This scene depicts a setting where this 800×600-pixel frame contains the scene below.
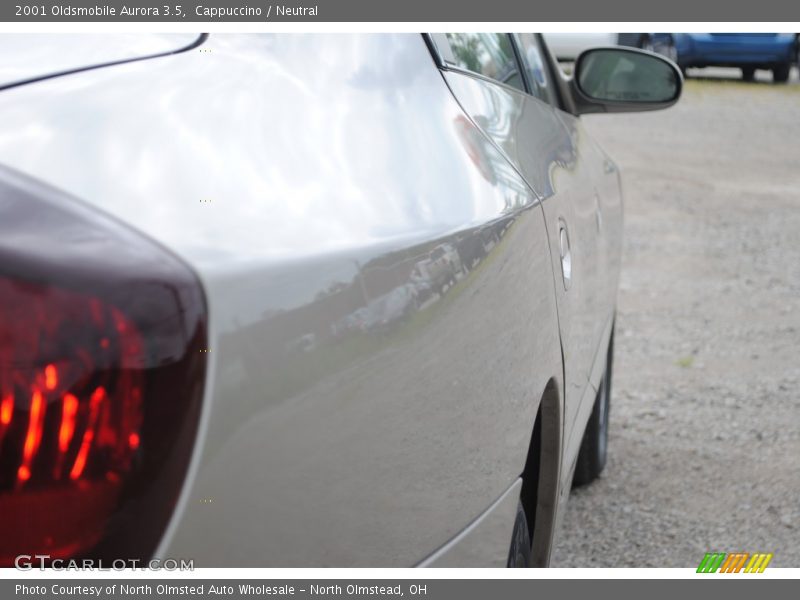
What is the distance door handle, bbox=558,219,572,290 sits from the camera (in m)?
2.16

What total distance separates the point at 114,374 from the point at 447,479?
0.57 m

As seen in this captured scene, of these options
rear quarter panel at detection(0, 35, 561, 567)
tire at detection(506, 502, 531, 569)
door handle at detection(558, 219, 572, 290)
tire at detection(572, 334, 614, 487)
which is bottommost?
tire at detection(572, 334, 614, 487)

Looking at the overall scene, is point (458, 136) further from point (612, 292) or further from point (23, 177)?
point (612, 292)

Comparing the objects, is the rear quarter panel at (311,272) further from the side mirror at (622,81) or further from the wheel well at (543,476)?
the side mirror at (622,81)

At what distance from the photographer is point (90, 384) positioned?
966 mm

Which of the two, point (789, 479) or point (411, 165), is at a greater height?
point (411, 165)

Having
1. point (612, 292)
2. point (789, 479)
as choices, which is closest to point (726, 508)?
point (789, 479)

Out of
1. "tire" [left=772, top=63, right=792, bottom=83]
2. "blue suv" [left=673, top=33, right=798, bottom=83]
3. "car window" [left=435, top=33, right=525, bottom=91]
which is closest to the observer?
"car window" [left=435, top=33, right=525, bottom=91]

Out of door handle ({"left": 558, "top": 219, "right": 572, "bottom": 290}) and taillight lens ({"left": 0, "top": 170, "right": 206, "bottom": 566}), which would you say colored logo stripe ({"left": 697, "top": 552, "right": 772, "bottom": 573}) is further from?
taillight lens ({"left": 0, "top": 170, "right": 206, "bottom": 566})

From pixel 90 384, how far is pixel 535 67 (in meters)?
2.64

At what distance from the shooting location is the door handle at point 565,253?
216 centimetres

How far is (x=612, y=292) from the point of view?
3670mm

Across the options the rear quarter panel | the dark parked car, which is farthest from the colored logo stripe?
the rear quarter panel

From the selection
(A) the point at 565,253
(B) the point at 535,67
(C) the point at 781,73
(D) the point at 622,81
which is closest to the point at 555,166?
(A) the point at 565,253
